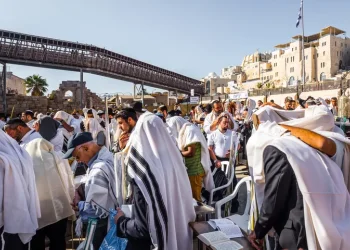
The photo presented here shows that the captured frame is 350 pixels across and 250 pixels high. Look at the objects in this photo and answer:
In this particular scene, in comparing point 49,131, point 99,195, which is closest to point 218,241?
point 99,195

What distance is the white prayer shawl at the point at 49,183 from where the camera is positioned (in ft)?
10.9

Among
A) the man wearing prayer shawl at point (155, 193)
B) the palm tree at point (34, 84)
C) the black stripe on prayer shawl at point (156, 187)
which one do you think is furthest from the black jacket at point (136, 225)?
the palm tree at point (34, 84)

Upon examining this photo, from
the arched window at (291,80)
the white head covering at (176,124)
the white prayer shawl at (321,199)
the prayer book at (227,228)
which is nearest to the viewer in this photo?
the white prayer shawl at (321,199)

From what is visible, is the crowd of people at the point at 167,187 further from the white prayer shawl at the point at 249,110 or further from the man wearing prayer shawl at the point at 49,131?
the white prayer shawl at the point at 249,110

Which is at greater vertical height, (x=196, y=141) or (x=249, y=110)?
(x=249, y=110)

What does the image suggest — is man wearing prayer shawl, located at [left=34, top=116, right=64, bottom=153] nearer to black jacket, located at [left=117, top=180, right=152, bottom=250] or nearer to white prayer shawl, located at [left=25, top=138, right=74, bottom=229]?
white prayer shawl, located at [left=25, top=138, right=74, bottom=229]

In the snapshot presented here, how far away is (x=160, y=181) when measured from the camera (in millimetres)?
2219

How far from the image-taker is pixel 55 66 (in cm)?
2720

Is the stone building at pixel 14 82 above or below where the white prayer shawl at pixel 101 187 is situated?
above

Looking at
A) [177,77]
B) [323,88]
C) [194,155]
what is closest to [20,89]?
[177,77]

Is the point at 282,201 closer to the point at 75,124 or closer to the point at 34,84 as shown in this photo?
the point at 75,124

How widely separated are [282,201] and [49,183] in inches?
98.8

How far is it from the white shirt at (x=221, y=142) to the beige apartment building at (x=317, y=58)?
213ft

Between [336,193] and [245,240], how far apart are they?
2.59ft
